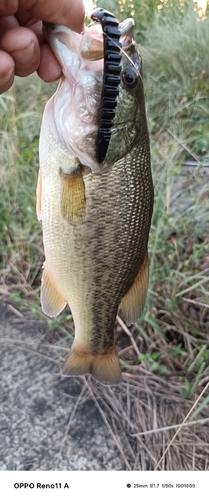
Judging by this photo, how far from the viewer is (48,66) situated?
1.65 feet

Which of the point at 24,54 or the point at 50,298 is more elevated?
the point at 24,54

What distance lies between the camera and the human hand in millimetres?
438

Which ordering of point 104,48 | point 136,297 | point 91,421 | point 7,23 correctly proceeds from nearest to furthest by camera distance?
1. point 104,48
2. point 7,23
3. point 136,297
4. point 91,421

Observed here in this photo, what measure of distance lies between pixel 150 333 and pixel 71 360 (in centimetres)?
46

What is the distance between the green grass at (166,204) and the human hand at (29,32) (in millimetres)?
541

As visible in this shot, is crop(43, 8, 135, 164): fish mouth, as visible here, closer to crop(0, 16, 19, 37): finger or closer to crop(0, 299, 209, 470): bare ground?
crop(0, 16, 19, 37): finger

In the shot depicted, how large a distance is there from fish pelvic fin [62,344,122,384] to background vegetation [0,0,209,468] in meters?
0.38

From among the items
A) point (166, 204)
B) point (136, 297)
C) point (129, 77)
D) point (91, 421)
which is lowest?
point (91, 421)

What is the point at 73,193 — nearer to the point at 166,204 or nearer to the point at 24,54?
the point at 24,54

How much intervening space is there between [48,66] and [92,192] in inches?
6.3

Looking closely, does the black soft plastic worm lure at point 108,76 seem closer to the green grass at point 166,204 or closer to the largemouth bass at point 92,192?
the largemouth bass at point 92,192

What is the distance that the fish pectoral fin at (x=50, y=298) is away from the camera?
0.60 metres

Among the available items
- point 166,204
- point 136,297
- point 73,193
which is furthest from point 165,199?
point 73,193

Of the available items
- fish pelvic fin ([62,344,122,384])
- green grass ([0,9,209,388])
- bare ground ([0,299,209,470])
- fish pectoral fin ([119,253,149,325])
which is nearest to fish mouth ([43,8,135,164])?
fish pectoral fin ([119,253,149,325])
